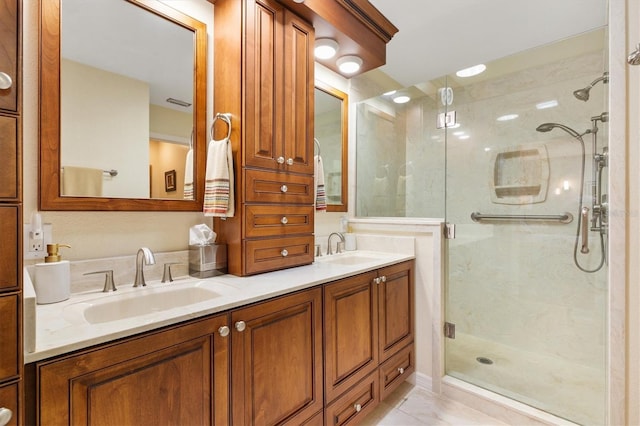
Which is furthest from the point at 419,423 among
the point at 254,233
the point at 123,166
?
the point at 123,166

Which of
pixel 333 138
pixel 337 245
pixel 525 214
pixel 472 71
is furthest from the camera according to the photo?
pixel 333 138

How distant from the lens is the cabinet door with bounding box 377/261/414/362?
1821mm

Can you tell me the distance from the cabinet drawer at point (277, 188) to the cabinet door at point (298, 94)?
0.06 m

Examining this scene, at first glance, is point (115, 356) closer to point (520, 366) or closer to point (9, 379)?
point (9, 379)

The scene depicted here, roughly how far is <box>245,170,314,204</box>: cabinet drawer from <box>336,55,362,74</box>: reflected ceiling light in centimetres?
98

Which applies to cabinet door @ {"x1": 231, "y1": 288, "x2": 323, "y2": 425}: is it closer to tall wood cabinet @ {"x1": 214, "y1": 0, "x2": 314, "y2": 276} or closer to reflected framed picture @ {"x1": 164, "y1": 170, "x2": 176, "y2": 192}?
tall wood cabinet @ {"x1": 214, "y1": 0, "x2": 314, "y2": 276}

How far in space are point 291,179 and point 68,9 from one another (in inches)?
45.3

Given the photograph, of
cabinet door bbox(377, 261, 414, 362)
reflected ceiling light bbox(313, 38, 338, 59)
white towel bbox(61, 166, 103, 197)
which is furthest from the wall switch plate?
reflected ceiling light bbox(313, 38, 338, 59)

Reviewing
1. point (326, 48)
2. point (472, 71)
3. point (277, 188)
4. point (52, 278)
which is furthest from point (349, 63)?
point (52, 278)

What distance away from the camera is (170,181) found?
4.88 ft

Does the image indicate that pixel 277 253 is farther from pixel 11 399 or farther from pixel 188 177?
pixel 11 399

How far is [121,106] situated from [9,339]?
105 centimetres

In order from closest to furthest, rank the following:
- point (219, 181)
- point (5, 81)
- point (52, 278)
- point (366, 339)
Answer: point (5, 81), point (52, 278), point (219, 181), point (366, 339)

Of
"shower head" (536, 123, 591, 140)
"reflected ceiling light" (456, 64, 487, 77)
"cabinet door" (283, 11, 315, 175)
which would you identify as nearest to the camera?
"cabinet door" (283, 11, 315, 175)
